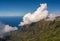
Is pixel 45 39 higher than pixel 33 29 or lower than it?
lower

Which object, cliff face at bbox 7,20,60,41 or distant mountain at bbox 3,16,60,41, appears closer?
cliff face at bbox 7,20,60,41

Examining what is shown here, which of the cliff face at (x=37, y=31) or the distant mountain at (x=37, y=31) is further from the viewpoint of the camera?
the distant mountain at (x=37, y=31)

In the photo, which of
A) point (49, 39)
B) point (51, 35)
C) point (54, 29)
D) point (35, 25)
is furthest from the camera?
point (35, 25)

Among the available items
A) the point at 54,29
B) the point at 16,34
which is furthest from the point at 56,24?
the point at 16,34

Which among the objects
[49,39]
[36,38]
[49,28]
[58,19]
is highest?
→ [58,19]

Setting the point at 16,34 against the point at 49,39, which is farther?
the point at 16,34

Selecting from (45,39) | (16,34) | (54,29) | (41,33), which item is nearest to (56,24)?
(54,29)

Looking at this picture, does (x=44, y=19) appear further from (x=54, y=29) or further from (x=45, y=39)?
(x=45, y=39)

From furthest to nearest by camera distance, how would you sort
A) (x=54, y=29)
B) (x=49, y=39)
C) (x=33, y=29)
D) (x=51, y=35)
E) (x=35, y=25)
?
(x=35, y=25)
(x=33, y=29)
(x=54, y=29)
(x=51, y=35)
(x=49, y=39)
